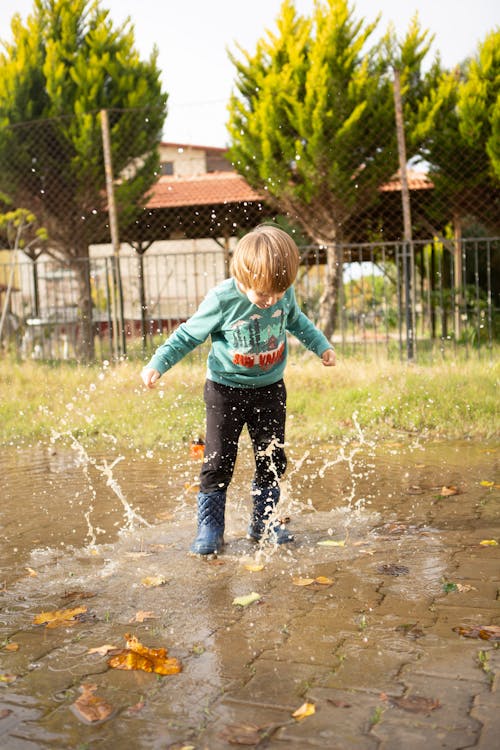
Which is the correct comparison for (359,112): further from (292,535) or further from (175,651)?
(175,651)

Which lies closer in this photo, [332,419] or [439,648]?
[439,648]

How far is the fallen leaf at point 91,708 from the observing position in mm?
2225

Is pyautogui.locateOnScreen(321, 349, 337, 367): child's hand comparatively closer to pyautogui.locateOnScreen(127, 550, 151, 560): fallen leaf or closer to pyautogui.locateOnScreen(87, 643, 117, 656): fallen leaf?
pyautogui.locateOnScreen(127, 550, 151, 560): fallen leaf

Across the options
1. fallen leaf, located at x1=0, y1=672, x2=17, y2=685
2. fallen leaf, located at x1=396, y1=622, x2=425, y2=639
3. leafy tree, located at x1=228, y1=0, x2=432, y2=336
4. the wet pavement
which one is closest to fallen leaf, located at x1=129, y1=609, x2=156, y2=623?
the wet pavement

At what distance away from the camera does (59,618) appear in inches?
117

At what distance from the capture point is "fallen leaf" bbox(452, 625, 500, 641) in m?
2.68

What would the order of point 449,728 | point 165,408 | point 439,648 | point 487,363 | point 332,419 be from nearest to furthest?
1. point 449,728
2. point 439,648
3. point 332,419
4. point 165,408
5. point 487,363

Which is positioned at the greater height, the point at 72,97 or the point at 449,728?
the point at 72,97

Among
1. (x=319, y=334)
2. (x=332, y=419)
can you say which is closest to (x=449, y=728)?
(x=319, y=334)

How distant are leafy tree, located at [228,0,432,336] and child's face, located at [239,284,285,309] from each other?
31.3ft

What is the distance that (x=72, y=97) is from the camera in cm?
1455

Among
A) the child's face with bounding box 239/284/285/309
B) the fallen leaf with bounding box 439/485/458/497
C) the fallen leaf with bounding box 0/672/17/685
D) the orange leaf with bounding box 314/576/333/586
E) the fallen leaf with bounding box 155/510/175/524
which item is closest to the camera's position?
the fallen leaf with bounding box 0/672/17/685

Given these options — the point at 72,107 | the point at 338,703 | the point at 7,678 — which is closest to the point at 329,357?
the point at 338,703

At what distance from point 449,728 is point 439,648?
0.52 m
